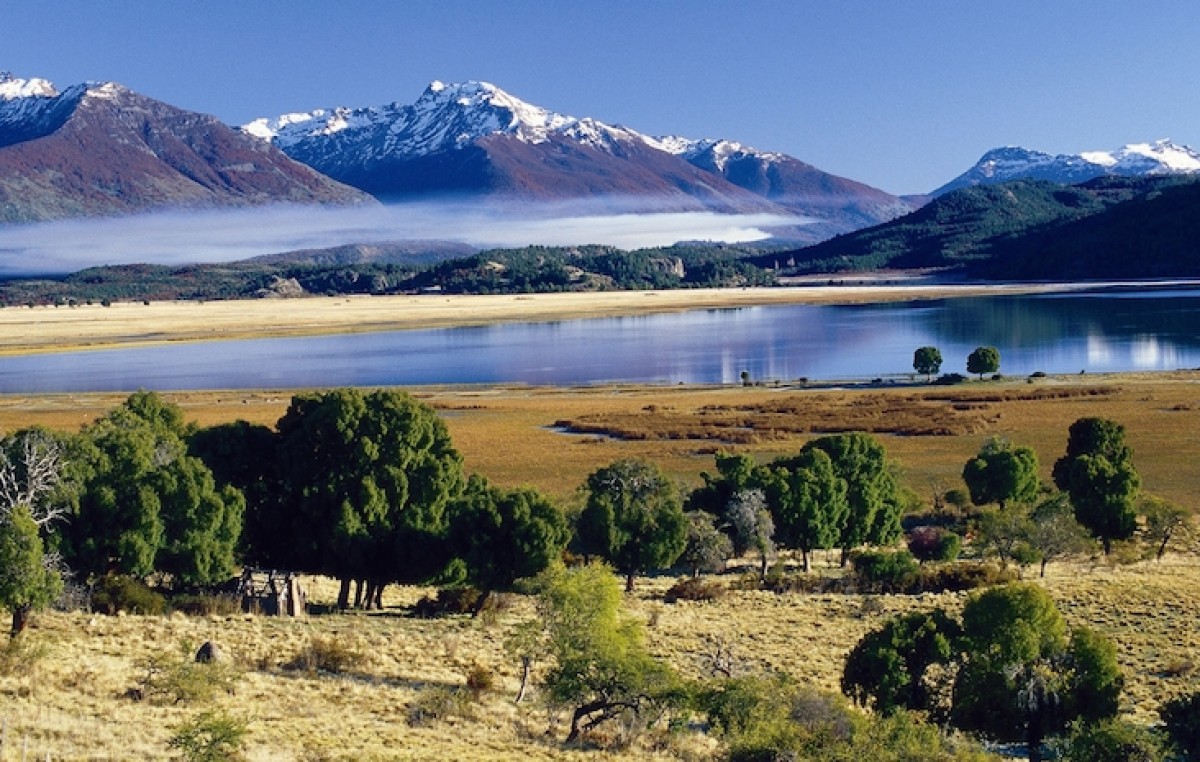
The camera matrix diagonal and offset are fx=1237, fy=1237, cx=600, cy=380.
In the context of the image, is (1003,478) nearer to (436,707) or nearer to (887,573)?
(887,573)

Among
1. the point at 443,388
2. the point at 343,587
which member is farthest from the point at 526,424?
the point at 343,587

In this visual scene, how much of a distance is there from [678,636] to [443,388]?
6928 centimetres

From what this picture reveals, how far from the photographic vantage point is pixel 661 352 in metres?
128

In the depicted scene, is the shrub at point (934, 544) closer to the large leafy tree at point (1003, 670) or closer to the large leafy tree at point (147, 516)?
the large leafy tree at point (1003, 670)

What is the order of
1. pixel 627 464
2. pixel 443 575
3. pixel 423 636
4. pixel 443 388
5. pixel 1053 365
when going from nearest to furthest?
pixel 423 636, pixel 443 575, pixel 627 464, pixel 443 388, pixel 1053 365

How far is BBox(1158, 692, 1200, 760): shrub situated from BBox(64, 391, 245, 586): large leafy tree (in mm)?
20827

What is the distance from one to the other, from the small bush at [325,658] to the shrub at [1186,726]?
14.9 meters

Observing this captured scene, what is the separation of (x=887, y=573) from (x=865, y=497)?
5516mm

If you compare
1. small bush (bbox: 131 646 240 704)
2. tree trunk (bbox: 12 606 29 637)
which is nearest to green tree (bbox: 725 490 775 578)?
small bush (bbox: 131 646 240 704)

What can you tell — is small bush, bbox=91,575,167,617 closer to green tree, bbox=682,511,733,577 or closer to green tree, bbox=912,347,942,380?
green tree, bbox=682,511,733,577

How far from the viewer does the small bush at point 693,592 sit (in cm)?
3350

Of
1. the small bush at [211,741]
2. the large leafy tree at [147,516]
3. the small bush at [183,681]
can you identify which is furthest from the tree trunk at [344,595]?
the small bush at [211,741]

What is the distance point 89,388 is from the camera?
97.8 meters

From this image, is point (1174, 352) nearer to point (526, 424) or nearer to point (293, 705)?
point (526, 424)
